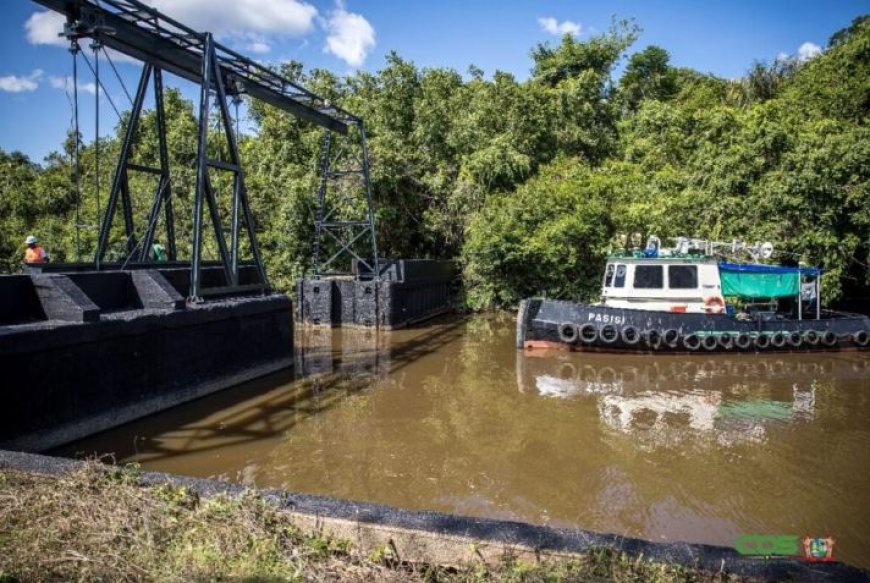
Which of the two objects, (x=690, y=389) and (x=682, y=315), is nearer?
(x=690, y=389)

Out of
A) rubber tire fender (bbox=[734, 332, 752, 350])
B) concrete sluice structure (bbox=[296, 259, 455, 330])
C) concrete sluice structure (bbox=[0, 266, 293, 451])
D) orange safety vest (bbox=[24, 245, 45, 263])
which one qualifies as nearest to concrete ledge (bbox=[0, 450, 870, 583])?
concrete sluice structure (bbox=[0, 266, 293, 451])

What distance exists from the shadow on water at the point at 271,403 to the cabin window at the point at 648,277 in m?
4.84

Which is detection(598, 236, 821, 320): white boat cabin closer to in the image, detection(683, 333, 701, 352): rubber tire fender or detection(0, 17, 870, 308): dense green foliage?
detection(683, 333, 701, 352): rubber tire fender

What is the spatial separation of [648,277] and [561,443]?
23.4 feet

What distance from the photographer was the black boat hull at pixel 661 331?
502 inches

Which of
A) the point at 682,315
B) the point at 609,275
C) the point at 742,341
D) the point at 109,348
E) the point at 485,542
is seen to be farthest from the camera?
the point at 609,275

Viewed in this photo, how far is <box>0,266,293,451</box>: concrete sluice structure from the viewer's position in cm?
637

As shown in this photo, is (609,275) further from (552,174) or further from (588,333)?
(552,174)

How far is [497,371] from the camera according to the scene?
1147 centimetres

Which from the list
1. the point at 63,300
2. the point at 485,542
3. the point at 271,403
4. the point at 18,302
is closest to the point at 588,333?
the point at 271,403

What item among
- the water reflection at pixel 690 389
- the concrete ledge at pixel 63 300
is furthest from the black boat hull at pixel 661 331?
the concrete ledge at pixel 63 300

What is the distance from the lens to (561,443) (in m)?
7.21

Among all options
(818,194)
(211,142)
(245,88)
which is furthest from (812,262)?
(211,142)

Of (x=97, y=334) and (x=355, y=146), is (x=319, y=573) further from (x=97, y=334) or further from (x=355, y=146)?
(x=355, y=146)
